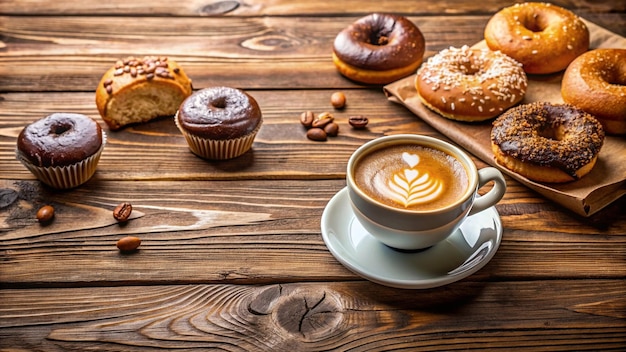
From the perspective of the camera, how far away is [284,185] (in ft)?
5.83

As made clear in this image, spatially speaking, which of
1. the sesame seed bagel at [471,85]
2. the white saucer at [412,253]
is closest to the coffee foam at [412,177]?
the white saucer at [412,253]

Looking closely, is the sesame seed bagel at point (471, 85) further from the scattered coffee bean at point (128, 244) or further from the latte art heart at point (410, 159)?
the scattered coffee bean at point (128, 244)

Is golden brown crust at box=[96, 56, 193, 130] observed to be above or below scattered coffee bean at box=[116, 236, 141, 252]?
above

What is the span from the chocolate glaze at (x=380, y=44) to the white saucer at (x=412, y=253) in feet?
2.32

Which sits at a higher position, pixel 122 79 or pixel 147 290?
pixel 122 79

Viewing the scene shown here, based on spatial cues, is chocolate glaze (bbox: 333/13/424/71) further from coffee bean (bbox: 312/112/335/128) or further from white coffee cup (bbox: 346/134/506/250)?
white coffee cup (bbox: 346/134/506/250)

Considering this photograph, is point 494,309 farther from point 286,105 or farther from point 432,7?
point 432,7

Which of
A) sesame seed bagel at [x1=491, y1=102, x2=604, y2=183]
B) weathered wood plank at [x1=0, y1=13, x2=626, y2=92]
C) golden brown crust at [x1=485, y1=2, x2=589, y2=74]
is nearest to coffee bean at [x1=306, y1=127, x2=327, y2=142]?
weathered wood plank at [x1=0, y1=13, x2=626, y2=92]

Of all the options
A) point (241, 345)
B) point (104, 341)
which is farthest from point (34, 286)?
point (241, 345)

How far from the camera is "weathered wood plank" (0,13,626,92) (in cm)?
218

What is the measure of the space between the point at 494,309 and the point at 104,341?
0.82 m

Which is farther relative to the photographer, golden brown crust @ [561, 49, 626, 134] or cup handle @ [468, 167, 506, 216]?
golden brown crust @ [561, 49, 626, 134]

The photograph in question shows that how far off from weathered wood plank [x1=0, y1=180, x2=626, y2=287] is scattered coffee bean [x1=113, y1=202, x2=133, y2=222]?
0.02 meters

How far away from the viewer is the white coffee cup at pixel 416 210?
135cm
